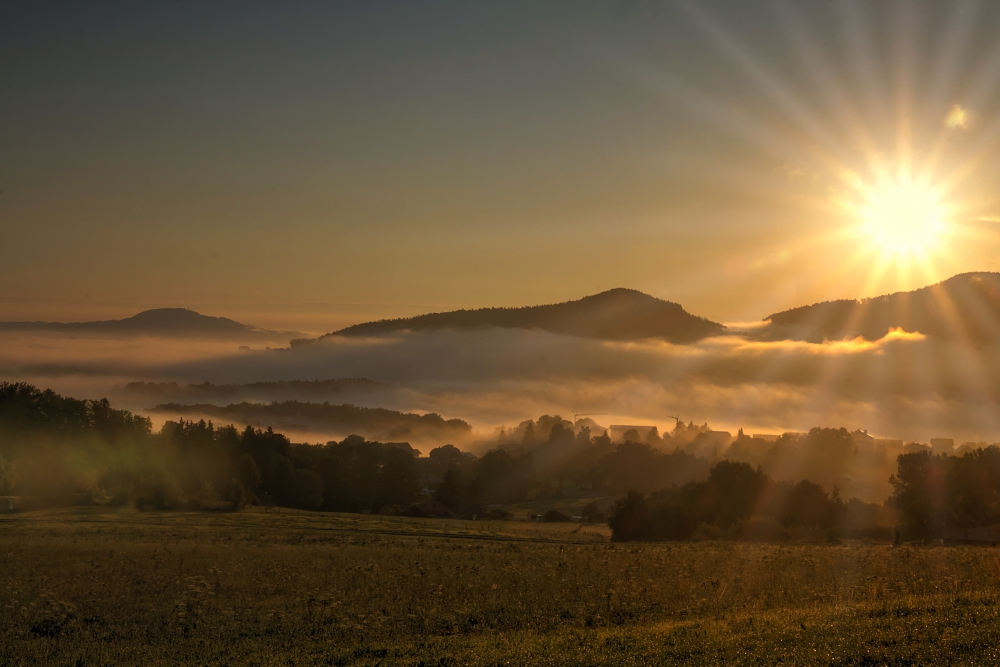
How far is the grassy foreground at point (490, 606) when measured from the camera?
16.5m

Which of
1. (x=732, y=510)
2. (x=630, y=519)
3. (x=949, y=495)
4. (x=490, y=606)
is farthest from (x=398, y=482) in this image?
(x=490, y=606)

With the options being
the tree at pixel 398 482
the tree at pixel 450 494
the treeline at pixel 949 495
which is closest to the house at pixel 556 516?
the tree at pixel 450 494

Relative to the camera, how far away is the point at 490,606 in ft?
78.8

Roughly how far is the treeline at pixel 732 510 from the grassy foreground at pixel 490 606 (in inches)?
1007

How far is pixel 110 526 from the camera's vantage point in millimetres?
52219

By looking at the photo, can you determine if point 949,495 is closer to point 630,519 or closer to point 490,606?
point 630,519

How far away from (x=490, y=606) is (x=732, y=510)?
149 ft

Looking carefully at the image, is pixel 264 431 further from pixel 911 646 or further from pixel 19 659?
pixel 911 646

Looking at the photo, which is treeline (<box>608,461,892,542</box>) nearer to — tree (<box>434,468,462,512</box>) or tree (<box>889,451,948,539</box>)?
tree (<box>889,451,948,539</box>)

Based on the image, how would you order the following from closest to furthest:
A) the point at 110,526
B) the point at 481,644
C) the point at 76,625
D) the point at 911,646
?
the point at 911,646
the point at 481,644
the point at 76,625
the point at 110,526

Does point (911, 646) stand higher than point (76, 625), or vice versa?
point (911, 646)

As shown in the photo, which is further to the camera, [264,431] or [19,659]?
[264,431]

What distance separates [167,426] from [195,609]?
9048 centimetres

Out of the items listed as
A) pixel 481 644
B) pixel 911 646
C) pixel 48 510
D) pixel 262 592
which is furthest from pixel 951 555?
pixel 48 510
